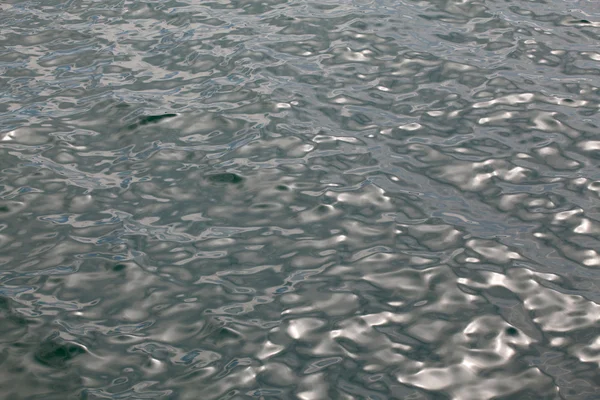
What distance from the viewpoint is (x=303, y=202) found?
24.2 ft

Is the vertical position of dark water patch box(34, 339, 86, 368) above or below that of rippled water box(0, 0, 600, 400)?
below

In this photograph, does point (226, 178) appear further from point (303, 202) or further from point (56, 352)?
point (56, 352)

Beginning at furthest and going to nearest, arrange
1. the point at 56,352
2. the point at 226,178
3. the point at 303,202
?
the point at 226,178
the point at 303,202
the point at 56,352

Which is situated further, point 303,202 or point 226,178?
point 226,178

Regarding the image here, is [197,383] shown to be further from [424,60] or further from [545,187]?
[424,60]

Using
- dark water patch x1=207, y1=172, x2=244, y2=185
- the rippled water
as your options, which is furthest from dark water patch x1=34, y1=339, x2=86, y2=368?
dark water patch x1=207, y1=172, x2=244, y2=185

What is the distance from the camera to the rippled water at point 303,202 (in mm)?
5523

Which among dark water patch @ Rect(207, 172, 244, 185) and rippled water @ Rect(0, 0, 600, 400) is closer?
rippled water @ Rect(0, 0, 600, 400)

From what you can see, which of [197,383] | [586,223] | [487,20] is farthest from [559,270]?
[487,20]

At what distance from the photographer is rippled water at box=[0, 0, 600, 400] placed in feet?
18.1

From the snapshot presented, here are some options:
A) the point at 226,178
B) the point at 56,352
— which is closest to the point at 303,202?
the point at 226,178

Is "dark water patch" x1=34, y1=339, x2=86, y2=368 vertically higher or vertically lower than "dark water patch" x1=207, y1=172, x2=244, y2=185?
lower

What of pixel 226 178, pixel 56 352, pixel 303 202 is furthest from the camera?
pixel 226 178

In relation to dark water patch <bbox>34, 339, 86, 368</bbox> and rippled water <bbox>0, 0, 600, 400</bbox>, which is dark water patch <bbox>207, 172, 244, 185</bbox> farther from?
dark water patch <bbox>34, 339, 86, 368</bbox>
